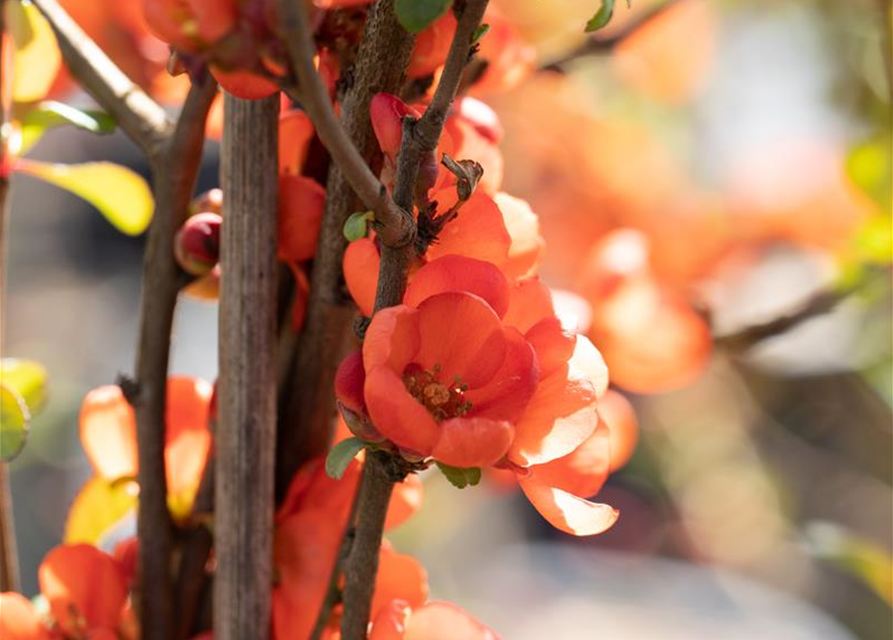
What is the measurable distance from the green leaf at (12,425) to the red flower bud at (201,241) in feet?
0.30

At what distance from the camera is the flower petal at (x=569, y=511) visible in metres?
0.36

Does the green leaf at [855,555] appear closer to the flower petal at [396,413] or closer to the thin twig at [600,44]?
the thin twig at [600,44]

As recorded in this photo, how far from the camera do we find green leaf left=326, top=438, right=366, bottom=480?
347 millimetres

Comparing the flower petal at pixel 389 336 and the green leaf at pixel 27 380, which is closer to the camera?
the flower petal at pixel 389 336

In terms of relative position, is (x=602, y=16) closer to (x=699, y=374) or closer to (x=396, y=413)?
(x=396, y=413)

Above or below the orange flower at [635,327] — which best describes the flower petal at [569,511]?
below

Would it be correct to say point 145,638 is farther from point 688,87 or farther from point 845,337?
point 688,87

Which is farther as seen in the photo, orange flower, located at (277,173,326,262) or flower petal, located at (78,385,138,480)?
flower petal, located at (78,385,138,480)

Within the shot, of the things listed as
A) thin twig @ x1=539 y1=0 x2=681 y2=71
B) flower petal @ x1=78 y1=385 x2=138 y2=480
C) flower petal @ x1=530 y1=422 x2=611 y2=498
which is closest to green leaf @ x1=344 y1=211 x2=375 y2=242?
flower petal @ x1=530 y1=422 x2=611 y2=498

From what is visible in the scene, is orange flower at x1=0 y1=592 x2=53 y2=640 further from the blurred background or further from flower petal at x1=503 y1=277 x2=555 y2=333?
the blurred background

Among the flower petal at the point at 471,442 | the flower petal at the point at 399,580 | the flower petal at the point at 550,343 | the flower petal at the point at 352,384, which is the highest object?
the flower petal at the point at 550,343

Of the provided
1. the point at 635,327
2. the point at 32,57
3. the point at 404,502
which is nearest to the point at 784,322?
the point at 635,327

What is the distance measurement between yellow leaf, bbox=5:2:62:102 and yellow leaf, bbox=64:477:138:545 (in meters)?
0.19

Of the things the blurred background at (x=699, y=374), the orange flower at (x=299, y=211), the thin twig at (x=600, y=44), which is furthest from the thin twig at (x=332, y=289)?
the blurred background at (x=699, y=374)
